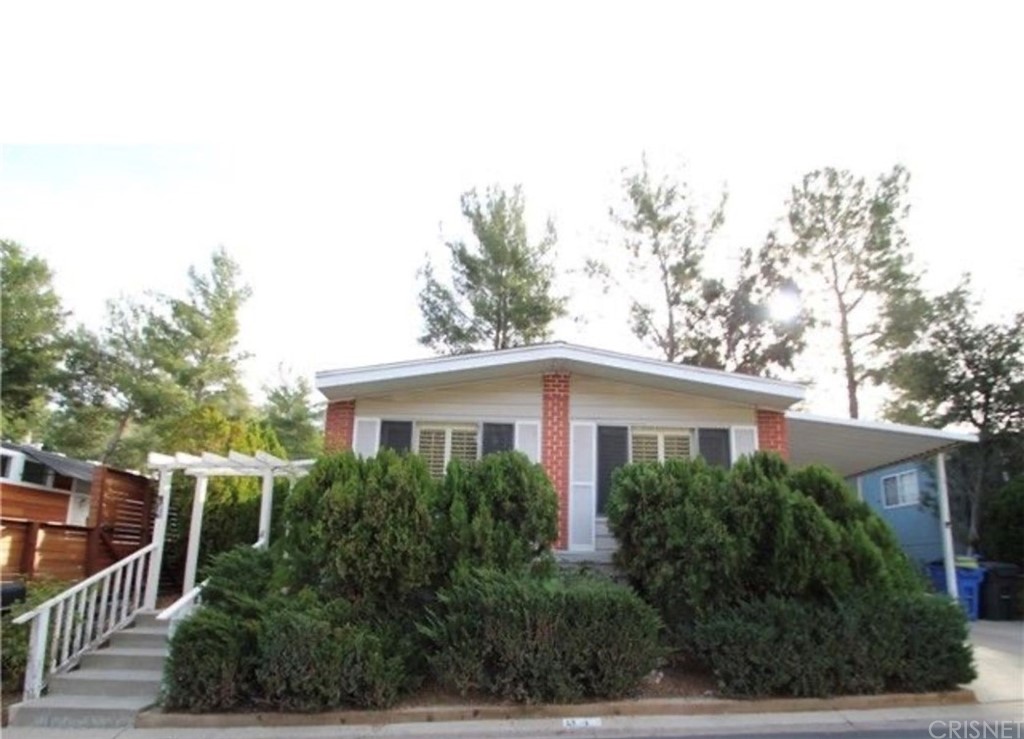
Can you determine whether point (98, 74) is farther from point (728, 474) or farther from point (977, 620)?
point (977, 620)

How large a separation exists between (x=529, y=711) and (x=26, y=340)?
69.8ft

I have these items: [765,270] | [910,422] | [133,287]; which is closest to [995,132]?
[910,422]

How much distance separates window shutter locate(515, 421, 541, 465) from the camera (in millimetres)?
9109

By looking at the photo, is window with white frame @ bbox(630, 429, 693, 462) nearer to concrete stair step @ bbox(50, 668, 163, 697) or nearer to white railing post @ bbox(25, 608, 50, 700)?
concrete stair step @ bbox(50, 668, 163, 697)

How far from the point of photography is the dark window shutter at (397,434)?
934 centimetres

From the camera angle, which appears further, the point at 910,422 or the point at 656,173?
the point at 656,173

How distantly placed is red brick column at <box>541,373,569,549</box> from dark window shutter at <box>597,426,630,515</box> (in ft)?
1.53

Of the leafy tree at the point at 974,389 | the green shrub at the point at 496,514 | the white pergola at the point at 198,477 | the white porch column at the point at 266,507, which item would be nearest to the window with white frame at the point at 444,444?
the white pergola at the point at 198,477

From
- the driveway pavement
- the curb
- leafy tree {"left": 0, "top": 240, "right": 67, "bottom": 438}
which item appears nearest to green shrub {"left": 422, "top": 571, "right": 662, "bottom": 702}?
the curb

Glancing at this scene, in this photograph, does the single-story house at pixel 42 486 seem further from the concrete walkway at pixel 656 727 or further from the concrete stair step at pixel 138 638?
the concrete walkway at pixel 656 727

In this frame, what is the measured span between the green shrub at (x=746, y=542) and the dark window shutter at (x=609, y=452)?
1.90 metres

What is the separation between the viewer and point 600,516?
29.5 ft

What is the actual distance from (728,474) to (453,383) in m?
3.91

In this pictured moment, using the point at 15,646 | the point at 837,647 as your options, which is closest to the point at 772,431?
the point at 837,647
